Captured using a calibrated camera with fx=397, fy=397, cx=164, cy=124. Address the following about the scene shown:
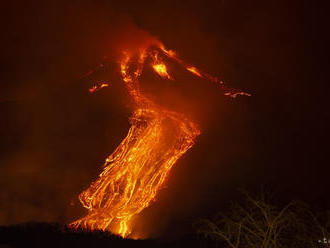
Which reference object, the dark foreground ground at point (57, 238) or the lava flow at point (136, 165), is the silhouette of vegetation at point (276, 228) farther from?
the lava flow at point (136, 165)

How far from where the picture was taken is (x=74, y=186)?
13.4 meters

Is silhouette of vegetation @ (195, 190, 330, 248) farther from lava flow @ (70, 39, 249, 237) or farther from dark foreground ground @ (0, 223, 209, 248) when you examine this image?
lava flow @ (70, 39, 249, 237)

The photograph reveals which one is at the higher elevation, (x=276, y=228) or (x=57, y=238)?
(x=276, y=228)

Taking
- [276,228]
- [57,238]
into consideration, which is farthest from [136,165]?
[276,228]

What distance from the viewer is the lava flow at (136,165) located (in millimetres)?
12695

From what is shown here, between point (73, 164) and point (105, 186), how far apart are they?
1.59 metres

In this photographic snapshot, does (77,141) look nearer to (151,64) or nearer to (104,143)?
(104,143)

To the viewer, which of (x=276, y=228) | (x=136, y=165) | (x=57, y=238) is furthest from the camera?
(x=136, y=165)

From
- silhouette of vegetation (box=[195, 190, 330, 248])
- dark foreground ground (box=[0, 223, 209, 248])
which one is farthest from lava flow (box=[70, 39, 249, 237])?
silhouette of vegetation (box=[195, 190, 330, 248])

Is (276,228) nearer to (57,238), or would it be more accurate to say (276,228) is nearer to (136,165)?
(57,238)

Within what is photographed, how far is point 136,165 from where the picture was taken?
13719mm

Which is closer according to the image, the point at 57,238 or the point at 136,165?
the point at 57,238

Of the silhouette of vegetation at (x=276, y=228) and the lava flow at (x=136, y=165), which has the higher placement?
the lava flow at (x=136, y=165)

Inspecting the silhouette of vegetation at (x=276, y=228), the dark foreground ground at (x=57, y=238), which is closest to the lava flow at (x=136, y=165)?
the dark foreground ground at (x=57, y=238)
